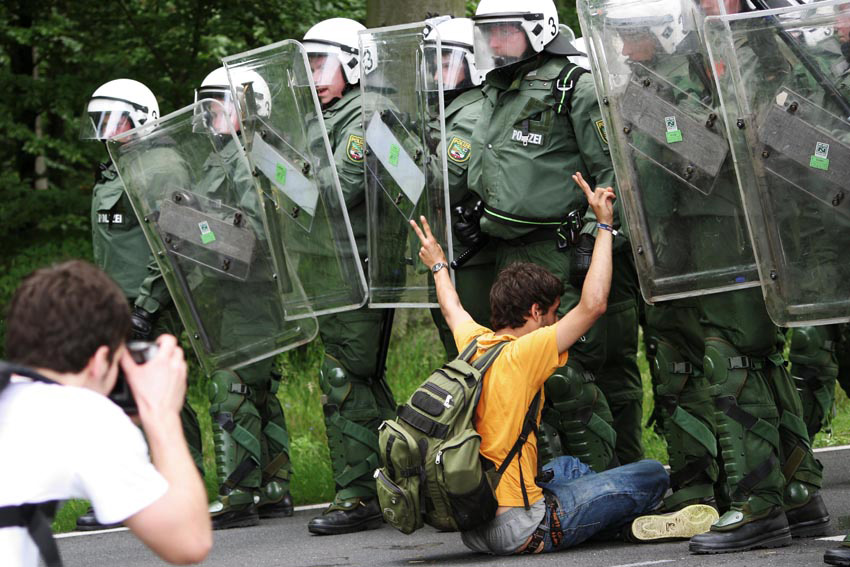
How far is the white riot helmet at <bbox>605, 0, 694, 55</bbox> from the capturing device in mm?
5367

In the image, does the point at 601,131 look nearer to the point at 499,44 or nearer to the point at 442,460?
the point at 499,44

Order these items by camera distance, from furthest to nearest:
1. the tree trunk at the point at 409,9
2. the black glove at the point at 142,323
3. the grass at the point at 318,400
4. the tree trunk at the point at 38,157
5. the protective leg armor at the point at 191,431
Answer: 1. the tree trunk at the point at 38,157
2. the tree trunk at the point at 409,9
3. the grass at the point at 318,400
4. the protective leg armor at the point at 191,431
5. the black glove at the point at 142,323

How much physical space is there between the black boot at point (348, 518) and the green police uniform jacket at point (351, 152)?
1227 millimetres

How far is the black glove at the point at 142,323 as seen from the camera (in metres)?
7.36

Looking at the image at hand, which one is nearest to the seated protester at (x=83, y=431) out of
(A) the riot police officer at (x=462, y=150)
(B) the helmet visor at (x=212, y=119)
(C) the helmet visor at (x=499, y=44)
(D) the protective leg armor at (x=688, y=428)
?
(D) the protective leg armor at (x=688, y=428)

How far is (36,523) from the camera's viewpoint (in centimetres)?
259

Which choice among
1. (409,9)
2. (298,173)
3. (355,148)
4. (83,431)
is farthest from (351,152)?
(83,431)

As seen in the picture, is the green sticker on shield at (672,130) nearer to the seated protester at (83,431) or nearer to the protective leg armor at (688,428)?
the protective leg armor at (688,428)

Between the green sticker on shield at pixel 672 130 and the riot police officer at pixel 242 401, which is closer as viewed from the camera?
the green sticker on shield at pixel 672 130

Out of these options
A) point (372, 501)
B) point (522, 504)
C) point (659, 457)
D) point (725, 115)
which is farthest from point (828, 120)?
point (659, 457)

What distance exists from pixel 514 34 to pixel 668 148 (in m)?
1.13

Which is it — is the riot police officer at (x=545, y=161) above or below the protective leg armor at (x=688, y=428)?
above

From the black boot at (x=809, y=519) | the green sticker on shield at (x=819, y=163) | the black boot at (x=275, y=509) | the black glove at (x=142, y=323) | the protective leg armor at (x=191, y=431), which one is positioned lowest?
the black boot at (x=275, y=509)

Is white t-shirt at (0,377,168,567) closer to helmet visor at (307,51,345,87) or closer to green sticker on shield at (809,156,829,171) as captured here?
green sticker on shield at (809,156,829,171)
